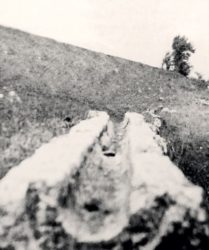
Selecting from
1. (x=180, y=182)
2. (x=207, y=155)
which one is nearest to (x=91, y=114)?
(x=207, y=155)

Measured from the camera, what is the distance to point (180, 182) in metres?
4.07

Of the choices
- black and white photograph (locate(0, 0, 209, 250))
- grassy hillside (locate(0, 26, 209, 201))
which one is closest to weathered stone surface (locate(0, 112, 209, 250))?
black and white photograph (locate(0, 0, 209, 250))

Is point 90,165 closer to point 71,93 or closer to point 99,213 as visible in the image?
point 99,213

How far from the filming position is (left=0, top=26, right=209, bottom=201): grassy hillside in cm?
1173

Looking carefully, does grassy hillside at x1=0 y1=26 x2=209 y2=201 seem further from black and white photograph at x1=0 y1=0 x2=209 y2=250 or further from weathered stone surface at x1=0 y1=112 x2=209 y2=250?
weathered stone surface at x1=0 y1=112 x2=209 y2=250

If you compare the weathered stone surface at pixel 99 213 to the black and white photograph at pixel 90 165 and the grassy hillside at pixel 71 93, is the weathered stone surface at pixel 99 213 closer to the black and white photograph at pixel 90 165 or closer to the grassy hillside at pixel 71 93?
the black and white photograph at pixel 90 165

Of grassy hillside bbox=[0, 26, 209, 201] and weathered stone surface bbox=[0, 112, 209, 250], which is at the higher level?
grassy hillside bbox=[0, 26, 209, 201]

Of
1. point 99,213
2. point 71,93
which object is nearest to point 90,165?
point 99,213

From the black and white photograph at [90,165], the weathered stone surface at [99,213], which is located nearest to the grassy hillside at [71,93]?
the black and white photograph at [90,165]

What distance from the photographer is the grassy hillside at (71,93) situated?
1173 cm

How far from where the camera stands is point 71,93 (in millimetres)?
20125

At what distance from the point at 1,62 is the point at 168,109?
782 cm

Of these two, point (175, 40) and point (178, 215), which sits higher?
point (175, 40)

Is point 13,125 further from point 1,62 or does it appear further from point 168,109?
point 168,109
